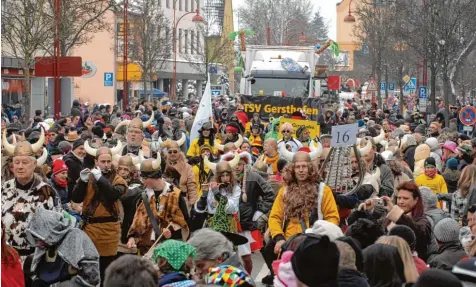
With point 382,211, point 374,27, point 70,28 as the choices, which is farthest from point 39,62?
point 374,27

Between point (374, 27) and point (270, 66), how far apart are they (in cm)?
2512

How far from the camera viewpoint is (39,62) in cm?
3022

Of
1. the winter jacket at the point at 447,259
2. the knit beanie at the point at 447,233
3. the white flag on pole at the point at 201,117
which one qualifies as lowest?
the winter jacket at the point at 447,259

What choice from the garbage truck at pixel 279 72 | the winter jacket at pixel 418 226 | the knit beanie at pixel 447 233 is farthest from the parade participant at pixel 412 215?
the garbage truck at pixel 279 72

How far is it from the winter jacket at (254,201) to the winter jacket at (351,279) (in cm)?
539

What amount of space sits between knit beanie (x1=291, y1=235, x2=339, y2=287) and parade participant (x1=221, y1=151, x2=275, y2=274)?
18.5 ft

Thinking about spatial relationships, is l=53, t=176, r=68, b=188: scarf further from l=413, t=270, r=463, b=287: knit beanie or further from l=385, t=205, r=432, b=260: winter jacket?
l=413, t=270, r=463, b=287: knit beanie

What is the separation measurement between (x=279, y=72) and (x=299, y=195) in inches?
1024

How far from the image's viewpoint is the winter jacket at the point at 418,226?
9.15 meters

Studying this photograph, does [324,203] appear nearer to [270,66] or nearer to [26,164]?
[26,164]

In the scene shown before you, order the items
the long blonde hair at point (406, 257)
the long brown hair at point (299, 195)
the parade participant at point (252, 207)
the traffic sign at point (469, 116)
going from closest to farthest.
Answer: the long blonde hair at point (406, 257), the long brown hair at point (299, 195), the parade participant at point (252, 207), the traffic sign at point (469, 116)

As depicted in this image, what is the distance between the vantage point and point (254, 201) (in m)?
12.1

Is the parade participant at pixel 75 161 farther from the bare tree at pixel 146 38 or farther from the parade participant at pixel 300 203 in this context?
the bare tree at pixel 146 38

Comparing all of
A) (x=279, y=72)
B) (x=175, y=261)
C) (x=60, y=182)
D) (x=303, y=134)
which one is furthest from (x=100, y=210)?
(x=279, y=72)
